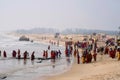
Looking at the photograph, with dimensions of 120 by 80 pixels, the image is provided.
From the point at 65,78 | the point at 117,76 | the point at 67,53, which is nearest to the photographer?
the point at 117,76

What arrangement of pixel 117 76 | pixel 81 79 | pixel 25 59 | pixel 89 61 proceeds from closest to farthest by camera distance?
pixel 117 76, pixel 81 79, pixel 89 61, pixel 25 59

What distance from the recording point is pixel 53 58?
127 ft

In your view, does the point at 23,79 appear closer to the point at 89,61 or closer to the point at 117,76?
the point at 117,76

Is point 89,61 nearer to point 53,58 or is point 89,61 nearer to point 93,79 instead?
point 53,58

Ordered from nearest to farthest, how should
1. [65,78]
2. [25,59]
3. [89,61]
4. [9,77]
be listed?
[65,78]
[9,77]
[89,61]
[25,59]

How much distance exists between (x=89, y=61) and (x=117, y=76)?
13.1m

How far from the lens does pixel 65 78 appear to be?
22.7 metres

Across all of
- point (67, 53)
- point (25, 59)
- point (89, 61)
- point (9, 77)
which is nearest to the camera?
point (9, 77)

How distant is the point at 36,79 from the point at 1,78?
3044mm

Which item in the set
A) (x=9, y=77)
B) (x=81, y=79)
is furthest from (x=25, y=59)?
(x=81, y=79)

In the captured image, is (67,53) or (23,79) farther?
(67,53)

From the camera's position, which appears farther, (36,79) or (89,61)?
(89,61)

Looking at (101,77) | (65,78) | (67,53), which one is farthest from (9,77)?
(67,53)


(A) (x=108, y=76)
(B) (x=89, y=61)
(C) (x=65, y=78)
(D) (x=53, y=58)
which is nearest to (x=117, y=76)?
(A) (x=108, y=76)
